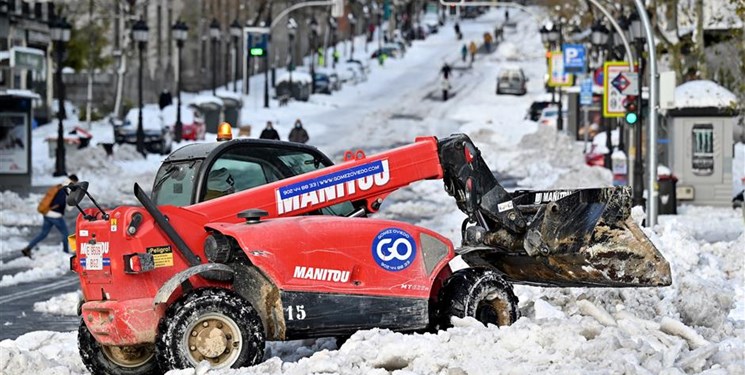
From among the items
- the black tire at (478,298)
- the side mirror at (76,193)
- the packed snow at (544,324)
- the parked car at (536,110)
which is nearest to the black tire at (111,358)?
the packed snow at (544,324)

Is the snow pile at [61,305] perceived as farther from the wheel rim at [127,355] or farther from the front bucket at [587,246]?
the front bucket at [587,246]

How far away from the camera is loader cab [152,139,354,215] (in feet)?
41.5

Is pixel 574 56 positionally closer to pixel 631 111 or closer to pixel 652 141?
pixel 631 111

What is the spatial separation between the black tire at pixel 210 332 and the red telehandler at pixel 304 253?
0.01 meters

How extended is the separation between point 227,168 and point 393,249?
172 centimetres

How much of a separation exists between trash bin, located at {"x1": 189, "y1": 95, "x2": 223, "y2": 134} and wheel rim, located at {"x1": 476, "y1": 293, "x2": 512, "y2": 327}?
53570mm

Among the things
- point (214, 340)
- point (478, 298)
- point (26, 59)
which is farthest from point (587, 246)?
point (26, 59)

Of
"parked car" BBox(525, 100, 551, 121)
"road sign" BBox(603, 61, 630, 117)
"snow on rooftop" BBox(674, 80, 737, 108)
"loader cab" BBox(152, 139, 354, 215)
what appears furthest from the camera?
"parked car" BBox(525, 100, 551, 121)

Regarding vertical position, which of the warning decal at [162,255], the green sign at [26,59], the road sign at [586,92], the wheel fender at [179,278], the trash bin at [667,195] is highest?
the green sign at [26,59]

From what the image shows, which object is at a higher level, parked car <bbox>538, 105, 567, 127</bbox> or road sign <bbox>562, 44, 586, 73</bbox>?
road sign <bbox>562, 44, 586, 73</bbox>

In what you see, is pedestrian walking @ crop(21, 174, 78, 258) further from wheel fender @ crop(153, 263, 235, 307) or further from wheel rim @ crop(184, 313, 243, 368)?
wheel rim @ crop(184, 313, 243, 368)

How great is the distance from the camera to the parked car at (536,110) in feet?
238

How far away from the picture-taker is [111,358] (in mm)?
12055

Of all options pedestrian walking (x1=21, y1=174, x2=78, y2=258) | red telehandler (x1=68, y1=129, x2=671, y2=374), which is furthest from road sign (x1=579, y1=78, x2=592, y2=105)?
red telehandler (x1=68, y1=129, x2=671, y2=374)
